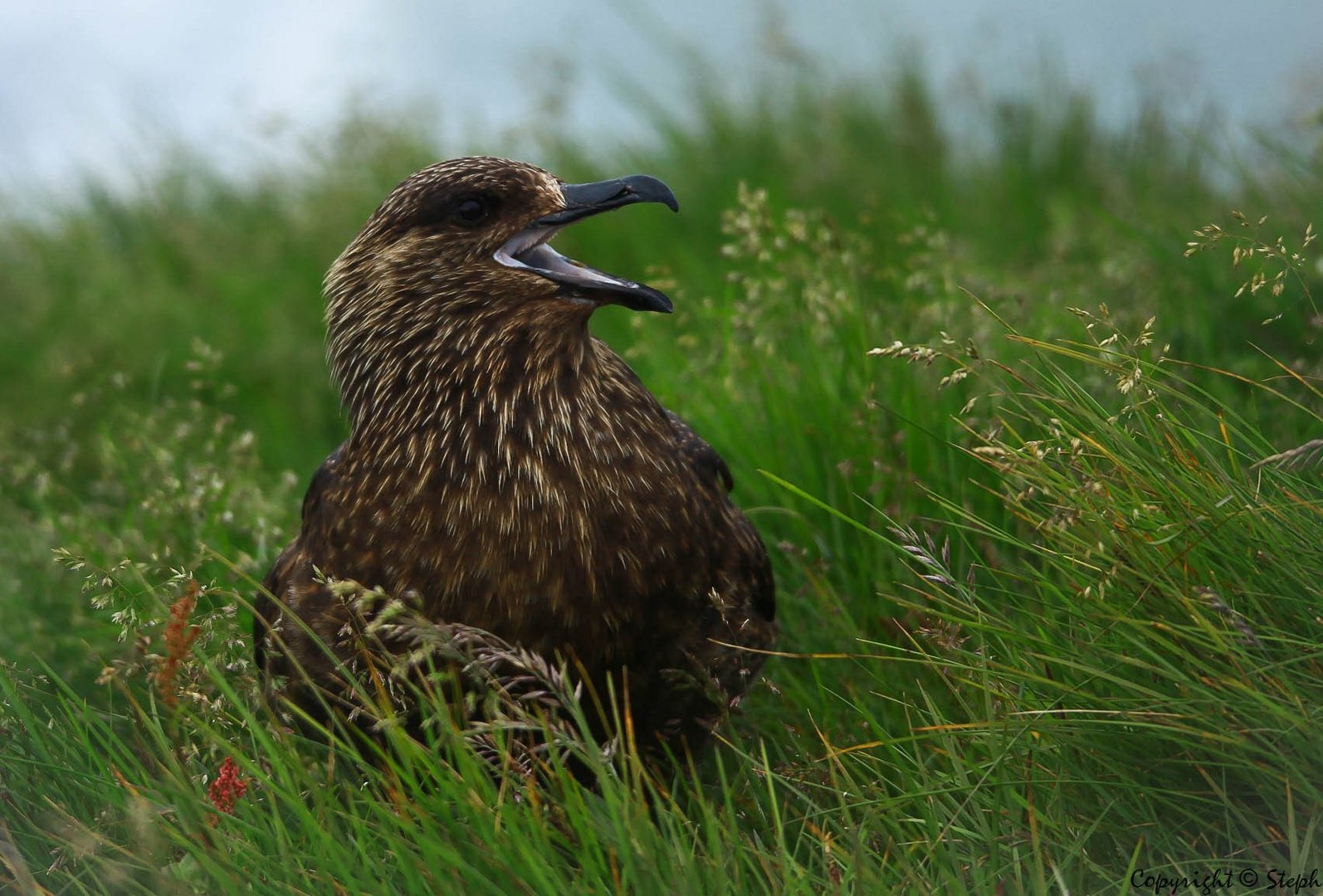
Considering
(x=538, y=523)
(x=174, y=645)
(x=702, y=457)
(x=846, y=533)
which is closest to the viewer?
(x=174, y=645)

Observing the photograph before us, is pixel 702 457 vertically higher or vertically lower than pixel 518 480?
lower

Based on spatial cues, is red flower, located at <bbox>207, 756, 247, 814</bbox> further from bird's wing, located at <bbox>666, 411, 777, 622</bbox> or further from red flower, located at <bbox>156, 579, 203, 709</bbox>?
bird's wing, located at <bbox>666, 411, 777, 622</bbox>

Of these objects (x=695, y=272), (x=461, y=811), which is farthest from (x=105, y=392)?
(x=461, y=811)

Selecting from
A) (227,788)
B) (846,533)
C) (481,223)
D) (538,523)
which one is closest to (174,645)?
(227,788)

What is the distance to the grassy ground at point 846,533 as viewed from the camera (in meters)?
2.43

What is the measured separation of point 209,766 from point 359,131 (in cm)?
472

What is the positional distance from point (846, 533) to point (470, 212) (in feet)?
4.07

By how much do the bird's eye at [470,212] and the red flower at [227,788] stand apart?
4.19 feet

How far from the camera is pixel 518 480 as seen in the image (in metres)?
3.06

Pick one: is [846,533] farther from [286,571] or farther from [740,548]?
[286,571]

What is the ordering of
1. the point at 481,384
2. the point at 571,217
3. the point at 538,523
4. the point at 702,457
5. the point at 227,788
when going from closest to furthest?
1. the point at 227,788
2. the point at 538,523
3. the point at 481,384
4. the point at 571,217
5. the point at 702,457

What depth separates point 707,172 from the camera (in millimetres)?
6664

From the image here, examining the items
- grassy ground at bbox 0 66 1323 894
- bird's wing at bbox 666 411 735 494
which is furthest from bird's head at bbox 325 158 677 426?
grassy ground at bbox 0 66 1323 894

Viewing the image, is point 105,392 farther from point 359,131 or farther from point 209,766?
point 209,766
